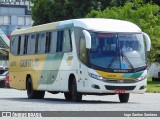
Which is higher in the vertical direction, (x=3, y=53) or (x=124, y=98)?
(x=124, y=98)

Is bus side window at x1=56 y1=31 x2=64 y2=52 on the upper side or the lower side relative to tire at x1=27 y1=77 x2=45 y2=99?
upper

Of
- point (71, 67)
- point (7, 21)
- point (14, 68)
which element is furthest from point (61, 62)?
point (7, 21)

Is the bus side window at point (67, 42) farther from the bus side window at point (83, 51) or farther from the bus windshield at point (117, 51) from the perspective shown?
the bus windshield at point (117, 51)

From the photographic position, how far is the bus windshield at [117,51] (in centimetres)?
2620

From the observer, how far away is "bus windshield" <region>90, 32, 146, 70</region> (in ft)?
86.0

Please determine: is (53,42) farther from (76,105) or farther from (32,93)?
(76,105)

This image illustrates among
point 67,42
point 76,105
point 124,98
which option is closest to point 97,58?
point 67,42

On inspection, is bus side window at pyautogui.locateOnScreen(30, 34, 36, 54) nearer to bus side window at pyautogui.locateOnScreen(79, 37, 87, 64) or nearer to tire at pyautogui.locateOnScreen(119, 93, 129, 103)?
bus side window at pyautogui.locateOnScreen(79, 37, 87, 64)

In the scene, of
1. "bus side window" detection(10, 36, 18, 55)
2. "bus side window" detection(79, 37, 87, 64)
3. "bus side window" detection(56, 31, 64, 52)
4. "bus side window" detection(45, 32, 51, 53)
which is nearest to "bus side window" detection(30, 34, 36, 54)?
"bus side window" detection(45, 32, 51, 53)

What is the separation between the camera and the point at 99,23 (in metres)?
26.9

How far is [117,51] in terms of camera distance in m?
26.4

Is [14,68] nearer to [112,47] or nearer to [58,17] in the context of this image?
[112,47]

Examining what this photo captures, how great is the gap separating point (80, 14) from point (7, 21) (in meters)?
43.1

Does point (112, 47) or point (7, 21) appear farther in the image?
point (7, 21)
